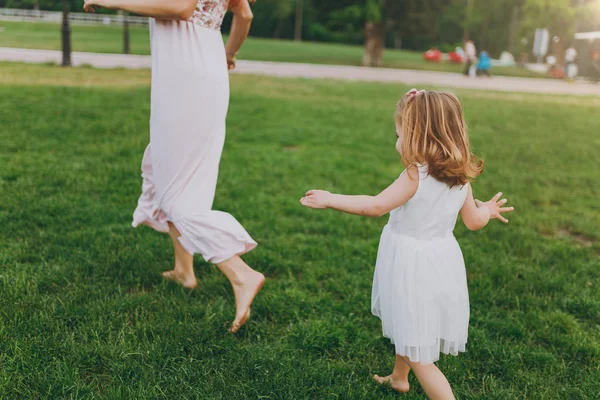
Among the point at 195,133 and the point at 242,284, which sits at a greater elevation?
the point at 195,133

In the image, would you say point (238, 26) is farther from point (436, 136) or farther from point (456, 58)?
point (456, 58)

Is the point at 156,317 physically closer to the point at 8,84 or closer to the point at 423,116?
the point at 423,116

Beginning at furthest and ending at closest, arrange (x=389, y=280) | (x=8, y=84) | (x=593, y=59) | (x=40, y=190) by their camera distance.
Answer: (x=593, y=59)
(x=8, y=84)
(x=40, y=190)
(x=389, y=280)

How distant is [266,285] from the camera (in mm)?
3600

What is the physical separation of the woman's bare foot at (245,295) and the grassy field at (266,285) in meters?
0.10

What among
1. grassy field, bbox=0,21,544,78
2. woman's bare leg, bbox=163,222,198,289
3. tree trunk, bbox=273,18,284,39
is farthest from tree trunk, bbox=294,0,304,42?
woman's bare leg, bbox=163,222,198,289

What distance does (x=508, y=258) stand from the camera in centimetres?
423

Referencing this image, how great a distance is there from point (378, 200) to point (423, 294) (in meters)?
0.42

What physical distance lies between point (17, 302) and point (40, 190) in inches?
80.7

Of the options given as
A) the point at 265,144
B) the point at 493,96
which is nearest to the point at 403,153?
the point at 265,144

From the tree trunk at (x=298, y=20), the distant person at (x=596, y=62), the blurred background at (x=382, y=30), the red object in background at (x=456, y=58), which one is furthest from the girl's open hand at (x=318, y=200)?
the tree trunk at (x=298, y=20)

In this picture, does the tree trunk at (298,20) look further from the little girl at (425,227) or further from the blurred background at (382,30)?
the little girl at (425,227)

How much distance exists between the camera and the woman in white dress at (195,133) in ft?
9.44

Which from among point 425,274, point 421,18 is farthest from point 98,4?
point 421,18
